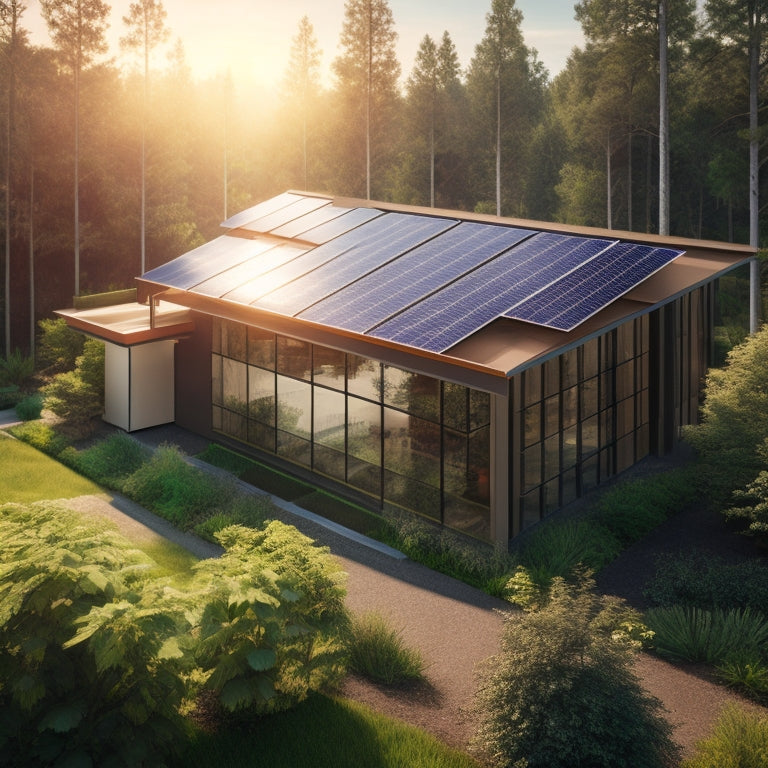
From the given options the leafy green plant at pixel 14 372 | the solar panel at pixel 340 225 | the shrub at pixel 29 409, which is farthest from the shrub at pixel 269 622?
the leafy green plant at pixel 14 372

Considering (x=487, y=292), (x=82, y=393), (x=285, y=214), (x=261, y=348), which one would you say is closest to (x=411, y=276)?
(x=487, y=292)

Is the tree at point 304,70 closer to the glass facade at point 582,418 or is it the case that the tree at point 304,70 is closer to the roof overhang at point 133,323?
the roof overhang at point 133,323

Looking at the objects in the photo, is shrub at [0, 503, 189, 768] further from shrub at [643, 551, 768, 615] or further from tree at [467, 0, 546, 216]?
tree at [467, 0, 546, 216]

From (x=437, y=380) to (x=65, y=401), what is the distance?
40.6 ft

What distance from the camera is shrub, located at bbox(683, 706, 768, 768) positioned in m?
12.2

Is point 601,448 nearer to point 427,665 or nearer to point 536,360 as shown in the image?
point 536,360

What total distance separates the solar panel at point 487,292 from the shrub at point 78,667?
9.02 metres

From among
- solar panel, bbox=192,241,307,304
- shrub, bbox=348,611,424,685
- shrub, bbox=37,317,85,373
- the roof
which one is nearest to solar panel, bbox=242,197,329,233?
the roof

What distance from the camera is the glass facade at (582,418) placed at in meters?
20.2

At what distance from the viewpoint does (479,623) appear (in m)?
16.7

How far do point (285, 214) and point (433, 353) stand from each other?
40.1 ft

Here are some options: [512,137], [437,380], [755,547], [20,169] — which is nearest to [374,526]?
[437,380]

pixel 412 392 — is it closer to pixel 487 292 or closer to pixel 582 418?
pixel 487 292

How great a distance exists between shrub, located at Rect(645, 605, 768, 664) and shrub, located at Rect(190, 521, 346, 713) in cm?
558
